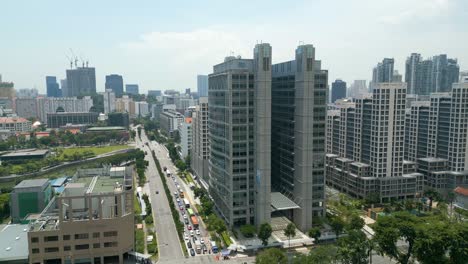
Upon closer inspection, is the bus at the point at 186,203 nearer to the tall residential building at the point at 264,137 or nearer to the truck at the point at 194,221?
the truck at the point at 194,221

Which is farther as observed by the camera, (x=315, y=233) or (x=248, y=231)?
(x=248, y=231)

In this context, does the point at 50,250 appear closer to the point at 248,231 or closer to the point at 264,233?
the point at 248,231

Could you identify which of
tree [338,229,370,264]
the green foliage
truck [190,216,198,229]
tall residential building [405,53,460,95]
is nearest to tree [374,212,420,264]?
tree [338,229,370,264]

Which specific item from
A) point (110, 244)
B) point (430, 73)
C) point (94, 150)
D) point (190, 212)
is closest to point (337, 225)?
point (190, 212)

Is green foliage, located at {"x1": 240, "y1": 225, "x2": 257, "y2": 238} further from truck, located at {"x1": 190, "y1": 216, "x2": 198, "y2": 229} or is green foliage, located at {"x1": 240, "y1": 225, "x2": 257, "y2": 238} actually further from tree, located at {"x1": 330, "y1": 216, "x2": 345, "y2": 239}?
tree, located at {"x1": 330, "y1": 216, "x2": 345, "y2": 239}

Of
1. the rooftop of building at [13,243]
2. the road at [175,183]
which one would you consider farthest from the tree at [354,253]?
the rooftop of building at [13,243]

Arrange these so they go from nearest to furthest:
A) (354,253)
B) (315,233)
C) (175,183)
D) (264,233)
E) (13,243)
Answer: (354,253) < (13,243) < (264,233) < (315,233) < (175,183)

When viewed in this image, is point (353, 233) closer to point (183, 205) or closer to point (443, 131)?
point (183, 205)
